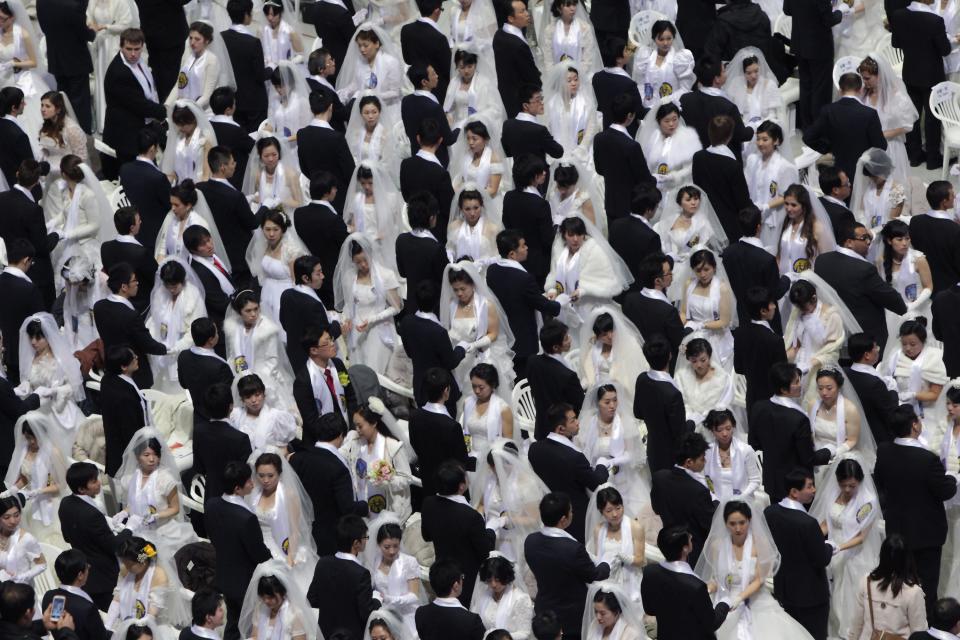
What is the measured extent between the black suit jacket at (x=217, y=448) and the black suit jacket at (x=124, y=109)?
15.7 ft

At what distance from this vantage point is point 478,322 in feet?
53.7

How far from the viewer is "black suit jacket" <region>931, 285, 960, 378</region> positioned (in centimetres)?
1591

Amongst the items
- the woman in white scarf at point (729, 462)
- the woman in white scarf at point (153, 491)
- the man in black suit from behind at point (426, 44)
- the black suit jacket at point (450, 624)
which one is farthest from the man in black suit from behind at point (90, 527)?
the man in black suit from behind at point (426, 44)

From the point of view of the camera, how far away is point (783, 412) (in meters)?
14.7

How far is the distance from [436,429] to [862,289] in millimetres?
3006

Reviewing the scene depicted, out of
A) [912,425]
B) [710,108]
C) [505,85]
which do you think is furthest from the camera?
[505,85]

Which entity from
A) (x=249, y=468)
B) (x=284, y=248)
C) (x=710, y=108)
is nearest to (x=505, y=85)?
(x=710, y=108)

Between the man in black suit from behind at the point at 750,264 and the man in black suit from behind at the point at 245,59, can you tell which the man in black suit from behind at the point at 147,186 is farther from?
the man in black suit from behind at the point at 750,264

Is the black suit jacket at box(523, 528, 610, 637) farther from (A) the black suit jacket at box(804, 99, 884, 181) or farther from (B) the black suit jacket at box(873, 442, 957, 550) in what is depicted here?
(A) the black suit jacket at box(804, 99, 884, 181)

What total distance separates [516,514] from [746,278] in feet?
8.61

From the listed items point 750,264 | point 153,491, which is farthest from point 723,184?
point 153,491

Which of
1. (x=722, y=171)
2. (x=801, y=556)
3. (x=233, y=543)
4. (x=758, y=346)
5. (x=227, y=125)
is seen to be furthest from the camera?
(x=227, y=125)

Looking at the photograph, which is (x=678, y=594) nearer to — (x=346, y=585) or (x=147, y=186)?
(x=346, y=585)

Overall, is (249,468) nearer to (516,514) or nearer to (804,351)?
(516,514)
